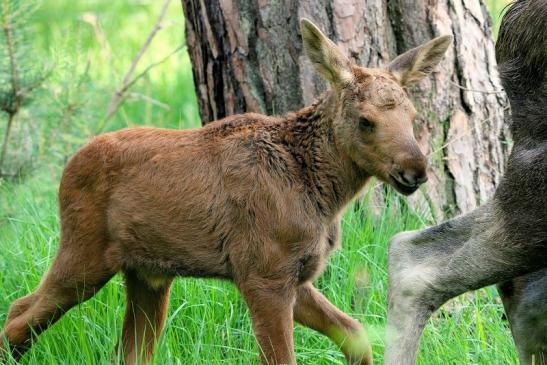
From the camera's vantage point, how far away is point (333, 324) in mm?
5441

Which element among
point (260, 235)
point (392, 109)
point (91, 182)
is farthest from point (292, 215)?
point (91, 182)

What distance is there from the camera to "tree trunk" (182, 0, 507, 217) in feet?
21.1

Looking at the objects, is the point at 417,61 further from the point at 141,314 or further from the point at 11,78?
the point at 11,78

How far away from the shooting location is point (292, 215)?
16.9 feet

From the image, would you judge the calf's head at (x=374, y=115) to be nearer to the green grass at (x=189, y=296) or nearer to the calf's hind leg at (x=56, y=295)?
the green grass at (x=189, y=296)

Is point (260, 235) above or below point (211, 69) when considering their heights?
below

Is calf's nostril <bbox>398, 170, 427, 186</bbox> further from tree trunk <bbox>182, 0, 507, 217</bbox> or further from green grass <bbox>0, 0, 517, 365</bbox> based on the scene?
tree trunk <bbox>182, 0, 507, 217</bbox>

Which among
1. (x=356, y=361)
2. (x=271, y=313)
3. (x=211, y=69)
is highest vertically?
(x=211, y=69)

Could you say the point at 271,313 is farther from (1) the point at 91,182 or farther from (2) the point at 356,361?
(1) the point at 91,182

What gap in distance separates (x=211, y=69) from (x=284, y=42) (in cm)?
52

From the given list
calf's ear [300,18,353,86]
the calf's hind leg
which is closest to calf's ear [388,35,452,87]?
calf's ear [300,18,353,86]

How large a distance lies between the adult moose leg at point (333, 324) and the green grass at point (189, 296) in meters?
0.15

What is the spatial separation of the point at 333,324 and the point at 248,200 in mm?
789

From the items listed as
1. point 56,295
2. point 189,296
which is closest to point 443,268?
point 189,296
